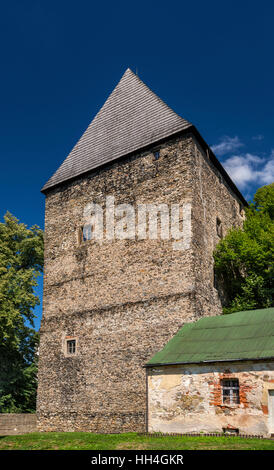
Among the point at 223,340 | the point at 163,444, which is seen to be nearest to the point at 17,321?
the point at 223,340

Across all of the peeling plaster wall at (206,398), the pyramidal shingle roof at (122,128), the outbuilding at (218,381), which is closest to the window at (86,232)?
the pyramidal shingle roof at (122,128)

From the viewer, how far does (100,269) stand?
19.3m

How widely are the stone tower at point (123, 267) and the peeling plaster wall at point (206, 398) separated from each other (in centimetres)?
240

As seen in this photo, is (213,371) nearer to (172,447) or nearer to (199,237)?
(172,447)

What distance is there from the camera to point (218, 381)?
42.7 ft

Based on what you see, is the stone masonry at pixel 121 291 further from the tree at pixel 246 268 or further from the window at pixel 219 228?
the tree at pixel 246 268

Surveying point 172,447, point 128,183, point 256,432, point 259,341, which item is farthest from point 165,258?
point 172,447

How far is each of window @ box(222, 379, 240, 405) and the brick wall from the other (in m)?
9.83

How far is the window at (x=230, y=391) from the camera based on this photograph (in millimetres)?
12664

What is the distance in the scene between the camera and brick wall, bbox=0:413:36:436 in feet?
60.3

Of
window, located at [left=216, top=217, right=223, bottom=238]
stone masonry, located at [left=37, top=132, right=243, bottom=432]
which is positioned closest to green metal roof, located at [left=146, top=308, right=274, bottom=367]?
stone masonry, located at [left=37, top=132, right=243, bottom=432]

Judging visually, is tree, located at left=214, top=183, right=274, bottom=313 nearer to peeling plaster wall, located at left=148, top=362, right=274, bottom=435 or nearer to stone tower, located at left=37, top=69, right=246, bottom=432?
stone tower, located at left=37, top=69, right=246, bottom=432

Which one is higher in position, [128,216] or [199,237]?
[128,216]

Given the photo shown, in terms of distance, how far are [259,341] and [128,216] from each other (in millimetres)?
7929
